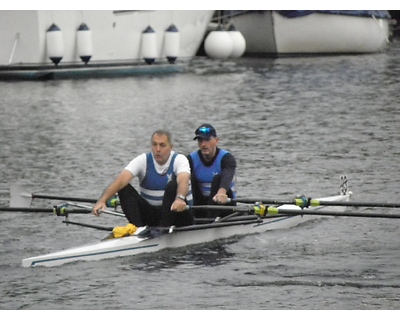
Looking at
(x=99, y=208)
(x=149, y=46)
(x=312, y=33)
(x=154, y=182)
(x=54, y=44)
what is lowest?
(x=99, y=208)

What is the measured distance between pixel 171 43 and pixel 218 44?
3798mm

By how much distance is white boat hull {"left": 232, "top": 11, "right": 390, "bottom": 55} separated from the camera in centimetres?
3634

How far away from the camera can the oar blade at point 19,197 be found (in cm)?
1455

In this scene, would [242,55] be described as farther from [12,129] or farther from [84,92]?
[12,129]

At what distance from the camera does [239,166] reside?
19125 mm

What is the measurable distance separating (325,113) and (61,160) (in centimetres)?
762

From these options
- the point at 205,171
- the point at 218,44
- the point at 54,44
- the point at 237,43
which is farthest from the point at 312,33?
the point at 205,171

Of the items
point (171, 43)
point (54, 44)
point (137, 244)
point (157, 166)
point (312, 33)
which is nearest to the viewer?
point (137, 244)

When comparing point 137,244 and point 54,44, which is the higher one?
point 54,44

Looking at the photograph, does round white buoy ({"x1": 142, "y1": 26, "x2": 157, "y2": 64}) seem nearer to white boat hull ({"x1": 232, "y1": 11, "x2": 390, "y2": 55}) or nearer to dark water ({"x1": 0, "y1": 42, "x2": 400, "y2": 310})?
dark water ({"x1": 0, "y1": 42, "x2": 400, "y2": 310})

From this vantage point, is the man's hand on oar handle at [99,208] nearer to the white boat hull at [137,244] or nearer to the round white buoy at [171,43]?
the white boat hull at [137,244]

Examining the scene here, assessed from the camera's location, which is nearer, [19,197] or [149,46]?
[19,197]

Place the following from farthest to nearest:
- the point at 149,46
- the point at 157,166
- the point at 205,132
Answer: the point at 149,46 → the point at 205,132 → the point at 157,166

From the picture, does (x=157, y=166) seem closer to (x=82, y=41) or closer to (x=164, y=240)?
(x=164, y=240)
